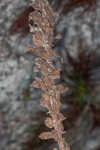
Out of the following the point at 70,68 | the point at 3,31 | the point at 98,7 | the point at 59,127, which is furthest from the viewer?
the point at 70,68

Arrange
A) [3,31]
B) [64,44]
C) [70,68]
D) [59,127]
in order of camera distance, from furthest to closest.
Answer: [70,68] → [64,44] → [3,31] → [59,127]

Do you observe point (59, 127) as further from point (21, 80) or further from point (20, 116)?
point (20, 116)

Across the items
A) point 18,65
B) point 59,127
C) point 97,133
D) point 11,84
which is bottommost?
point 97,133

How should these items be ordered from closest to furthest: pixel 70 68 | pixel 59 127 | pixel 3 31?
pixel 59 127 → pixel 3 31 → pixel 70 68

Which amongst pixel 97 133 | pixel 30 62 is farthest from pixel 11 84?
pixel 97 133

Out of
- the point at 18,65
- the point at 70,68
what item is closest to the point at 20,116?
the point at 18,65

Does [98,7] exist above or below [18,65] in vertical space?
above

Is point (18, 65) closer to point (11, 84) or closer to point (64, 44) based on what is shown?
point (11, 84)

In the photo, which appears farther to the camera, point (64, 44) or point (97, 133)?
point (97, 133)

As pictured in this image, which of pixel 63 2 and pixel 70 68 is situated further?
pixel 70 68
